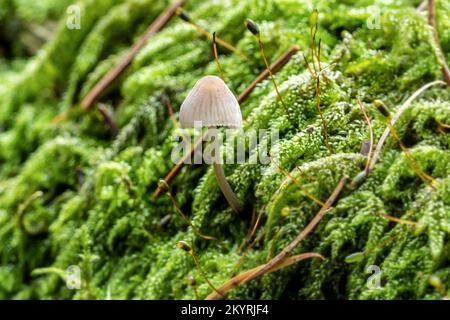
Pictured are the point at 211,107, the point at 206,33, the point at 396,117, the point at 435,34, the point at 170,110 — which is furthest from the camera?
the point at 206,33

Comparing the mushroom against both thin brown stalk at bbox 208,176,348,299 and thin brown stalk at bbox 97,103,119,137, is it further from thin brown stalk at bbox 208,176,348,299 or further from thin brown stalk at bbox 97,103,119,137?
thin brown stalk at bbox 97,103,119,137

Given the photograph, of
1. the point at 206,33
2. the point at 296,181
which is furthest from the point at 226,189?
the point at 206,33

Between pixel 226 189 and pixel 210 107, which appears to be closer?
pixel 210 107

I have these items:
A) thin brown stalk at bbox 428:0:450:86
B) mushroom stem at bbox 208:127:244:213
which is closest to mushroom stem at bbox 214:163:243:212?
mushroom stem at bbox 208:127:244:213

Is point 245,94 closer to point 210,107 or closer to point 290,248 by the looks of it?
point 210,107

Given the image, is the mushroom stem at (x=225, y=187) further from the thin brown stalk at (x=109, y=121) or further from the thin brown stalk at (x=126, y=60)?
the thin brown stalk at (x=126, y=60)
